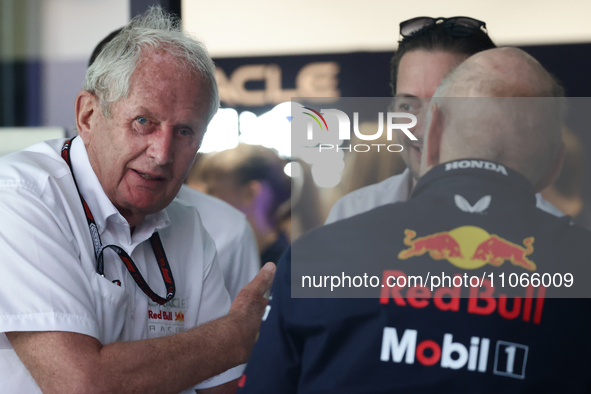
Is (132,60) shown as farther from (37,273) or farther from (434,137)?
(434,137)

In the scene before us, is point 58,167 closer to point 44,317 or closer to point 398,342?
point 44,317

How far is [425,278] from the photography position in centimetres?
90

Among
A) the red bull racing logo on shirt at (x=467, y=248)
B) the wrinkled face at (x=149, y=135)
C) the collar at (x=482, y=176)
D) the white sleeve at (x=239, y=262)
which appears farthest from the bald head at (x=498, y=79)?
the white sleeve at (x=239, y=262)

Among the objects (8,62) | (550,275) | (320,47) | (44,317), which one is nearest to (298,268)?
(550,275)

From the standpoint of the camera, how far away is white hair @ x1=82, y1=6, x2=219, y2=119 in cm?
131

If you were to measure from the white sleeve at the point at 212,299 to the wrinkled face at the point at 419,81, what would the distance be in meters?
0.67

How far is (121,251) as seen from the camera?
1306 mm

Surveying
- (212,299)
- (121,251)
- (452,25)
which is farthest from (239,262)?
(452,25)

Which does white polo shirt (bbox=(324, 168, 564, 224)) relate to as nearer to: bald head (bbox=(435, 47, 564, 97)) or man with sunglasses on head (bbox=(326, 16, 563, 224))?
man with sunglasses on head (bbox=(326, 16, 563, 224))

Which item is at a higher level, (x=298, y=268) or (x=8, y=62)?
(x=8, y=62)

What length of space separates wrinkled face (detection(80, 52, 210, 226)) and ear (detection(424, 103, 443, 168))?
630 mm

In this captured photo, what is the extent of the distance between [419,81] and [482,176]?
2.49 ft

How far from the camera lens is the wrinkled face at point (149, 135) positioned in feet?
4.25

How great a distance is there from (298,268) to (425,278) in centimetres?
22
